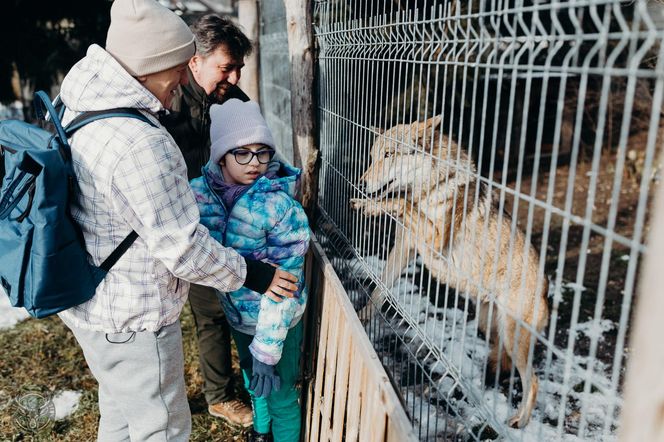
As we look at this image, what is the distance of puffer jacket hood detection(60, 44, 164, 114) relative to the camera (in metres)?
1.94

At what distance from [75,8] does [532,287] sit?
27.6 feet

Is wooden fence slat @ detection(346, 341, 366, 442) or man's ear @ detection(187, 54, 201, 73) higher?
man's ear @ detection(187, 54, 201, 73)

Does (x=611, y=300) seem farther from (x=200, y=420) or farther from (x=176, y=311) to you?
(x=176, y=311)

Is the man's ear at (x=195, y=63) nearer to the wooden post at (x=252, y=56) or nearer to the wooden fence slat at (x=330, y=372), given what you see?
the wooden fence slat at (x=330, y=372)

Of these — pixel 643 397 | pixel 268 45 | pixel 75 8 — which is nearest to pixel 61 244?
pixel 643 397

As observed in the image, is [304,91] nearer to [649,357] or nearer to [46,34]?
[649,357]

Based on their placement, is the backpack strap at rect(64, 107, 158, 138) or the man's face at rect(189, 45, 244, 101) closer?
the backpack strap at rect(64, 107, 158, 138)

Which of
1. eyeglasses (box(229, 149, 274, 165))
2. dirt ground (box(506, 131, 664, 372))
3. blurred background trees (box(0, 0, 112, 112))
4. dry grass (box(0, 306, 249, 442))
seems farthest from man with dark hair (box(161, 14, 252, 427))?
blurred background trees (box(0, 0, 112, 112))

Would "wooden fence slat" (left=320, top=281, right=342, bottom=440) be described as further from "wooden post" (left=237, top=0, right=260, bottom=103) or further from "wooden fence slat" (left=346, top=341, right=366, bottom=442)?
"wooden post" (left=237, top=0, right=260, bottom=103)

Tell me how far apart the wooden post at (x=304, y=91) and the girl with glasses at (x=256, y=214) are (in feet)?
2.73

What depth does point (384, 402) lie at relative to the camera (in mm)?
1844

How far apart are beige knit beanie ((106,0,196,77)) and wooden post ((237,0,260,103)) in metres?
3.78

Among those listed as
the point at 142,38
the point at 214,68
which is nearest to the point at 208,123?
the point at 214,68

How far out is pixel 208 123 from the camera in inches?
131
